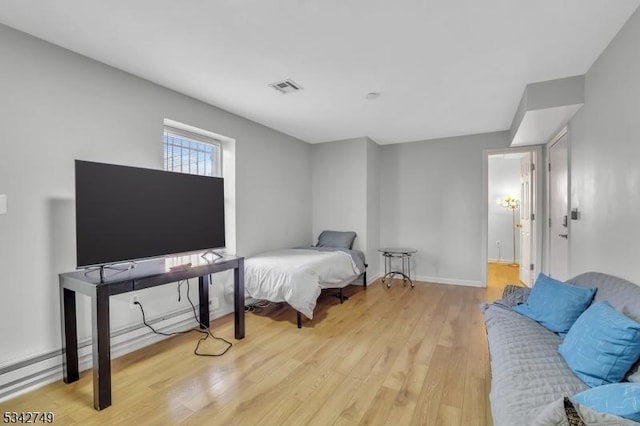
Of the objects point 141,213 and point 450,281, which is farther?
point 450,281

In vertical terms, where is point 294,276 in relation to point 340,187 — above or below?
below

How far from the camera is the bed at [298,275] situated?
9.71ft

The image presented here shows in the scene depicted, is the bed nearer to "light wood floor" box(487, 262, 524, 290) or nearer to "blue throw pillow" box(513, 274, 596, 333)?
"blue throw pillow" box(513, 274, 596, 333)

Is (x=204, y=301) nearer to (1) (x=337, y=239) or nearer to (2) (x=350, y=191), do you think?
(1) (x=337, y=239)

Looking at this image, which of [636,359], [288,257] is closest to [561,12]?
[636,359]

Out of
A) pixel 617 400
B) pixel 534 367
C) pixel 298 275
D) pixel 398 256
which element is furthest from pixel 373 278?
pixel 617 400

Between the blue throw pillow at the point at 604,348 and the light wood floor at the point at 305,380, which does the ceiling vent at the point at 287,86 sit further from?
the blue throw pillow at the point at 604,348

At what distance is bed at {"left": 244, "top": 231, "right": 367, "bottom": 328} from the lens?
2961 millimetres

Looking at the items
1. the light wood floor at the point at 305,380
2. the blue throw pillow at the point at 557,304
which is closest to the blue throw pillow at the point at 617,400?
the light wood floor at the point at 305,380

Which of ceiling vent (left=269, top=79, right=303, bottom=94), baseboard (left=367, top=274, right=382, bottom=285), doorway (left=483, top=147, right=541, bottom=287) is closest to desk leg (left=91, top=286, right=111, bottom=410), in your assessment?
ceiling vent (left=269, top=79, right=303, bottom=94)

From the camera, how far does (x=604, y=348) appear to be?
4.35ft

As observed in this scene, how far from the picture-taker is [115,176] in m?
2.11

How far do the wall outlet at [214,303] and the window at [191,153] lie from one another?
1443 mm

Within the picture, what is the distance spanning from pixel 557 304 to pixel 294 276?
2.13 meters
